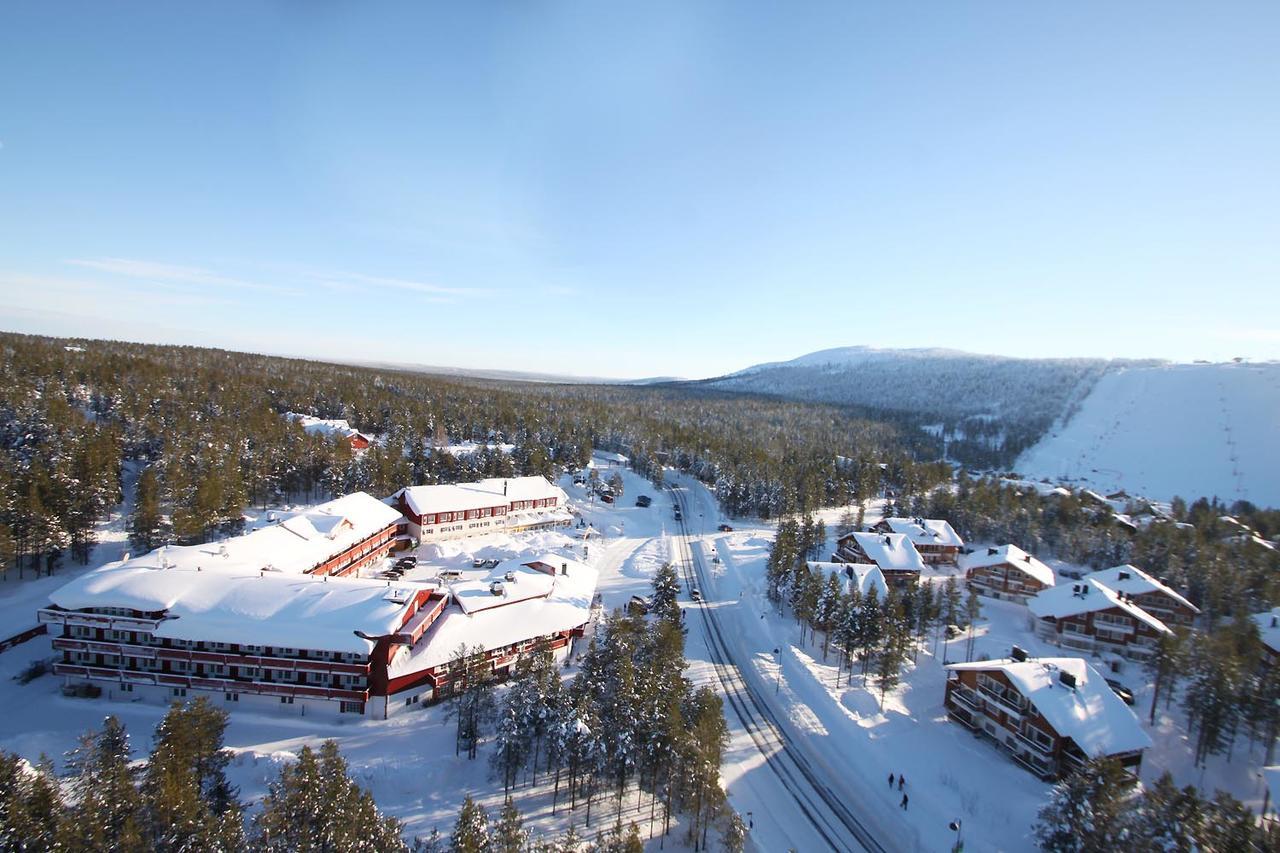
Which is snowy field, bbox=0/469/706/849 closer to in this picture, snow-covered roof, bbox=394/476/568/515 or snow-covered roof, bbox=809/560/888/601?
snow-covered roof, bbox=809/560/888/601

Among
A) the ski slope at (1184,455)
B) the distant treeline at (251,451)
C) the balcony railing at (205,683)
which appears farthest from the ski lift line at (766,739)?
the ski slope at (1184,455)

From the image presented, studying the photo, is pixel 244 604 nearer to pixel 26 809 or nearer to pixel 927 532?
pixel 26 809

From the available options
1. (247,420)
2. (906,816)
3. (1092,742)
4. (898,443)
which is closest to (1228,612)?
(1092,742)

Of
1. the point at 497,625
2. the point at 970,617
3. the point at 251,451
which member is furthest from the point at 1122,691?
the point at 251,451

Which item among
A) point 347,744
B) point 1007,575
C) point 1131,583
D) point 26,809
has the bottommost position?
point 347,744

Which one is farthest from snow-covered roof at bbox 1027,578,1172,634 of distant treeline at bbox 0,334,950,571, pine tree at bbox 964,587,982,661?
distant treeline at bbox 0,334,950,571

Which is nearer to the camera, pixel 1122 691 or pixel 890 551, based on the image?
pixel 1122 691

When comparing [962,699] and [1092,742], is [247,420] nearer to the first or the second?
[962,699]

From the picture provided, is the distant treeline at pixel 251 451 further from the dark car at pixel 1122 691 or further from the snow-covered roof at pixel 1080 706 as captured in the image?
the snow-covered roof at pixel 1080 706
